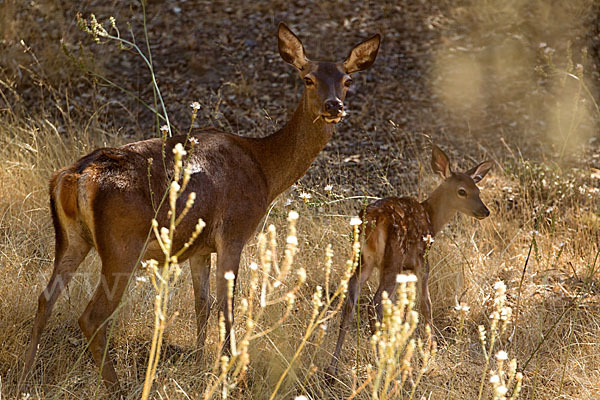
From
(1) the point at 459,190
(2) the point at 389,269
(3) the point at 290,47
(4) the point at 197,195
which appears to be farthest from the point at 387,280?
(3) the point at 290,47

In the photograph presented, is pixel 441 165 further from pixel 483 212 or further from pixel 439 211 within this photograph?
pixel 483 212

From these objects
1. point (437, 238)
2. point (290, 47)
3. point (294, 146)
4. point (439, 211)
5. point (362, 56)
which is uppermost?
point (290, 47)

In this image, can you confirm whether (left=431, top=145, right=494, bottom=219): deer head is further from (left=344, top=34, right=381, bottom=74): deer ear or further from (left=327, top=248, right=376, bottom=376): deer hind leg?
(left=327, top=248, right=376, bottom=376): deer hind leg

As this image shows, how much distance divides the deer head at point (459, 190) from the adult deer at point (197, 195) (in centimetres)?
96

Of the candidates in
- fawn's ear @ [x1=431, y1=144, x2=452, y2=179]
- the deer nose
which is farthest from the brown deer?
the deer nose

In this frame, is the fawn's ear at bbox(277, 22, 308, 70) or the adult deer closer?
the adult deer

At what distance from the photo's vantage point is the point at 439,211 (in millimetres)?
5738

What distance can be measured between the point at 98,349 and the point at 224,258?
87 centimetres

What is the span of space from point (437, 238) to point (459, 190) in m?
0.60

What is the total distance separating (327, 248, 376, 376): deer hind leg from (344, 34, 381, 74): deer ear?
1279 mm

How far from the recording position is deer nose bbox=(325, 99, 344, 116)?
4.78 meters

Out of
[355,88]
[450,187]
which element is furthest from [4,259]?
[355,88]

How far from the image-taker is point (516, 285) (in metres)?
5.70

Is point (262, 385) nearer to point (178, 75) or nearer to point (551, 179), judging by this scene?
point (551, 179)
